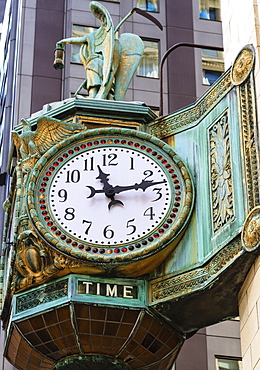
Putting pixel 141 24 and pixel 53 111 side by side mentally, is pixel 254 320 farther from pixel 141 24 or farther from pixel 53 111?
pixel 141 24

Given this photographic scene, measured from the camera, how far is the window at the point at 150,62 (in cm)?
3525

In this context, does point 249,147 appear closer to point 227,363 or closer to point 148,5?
point 227,363

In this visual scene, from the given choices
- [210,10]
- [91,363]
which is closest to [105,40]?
[91,363]

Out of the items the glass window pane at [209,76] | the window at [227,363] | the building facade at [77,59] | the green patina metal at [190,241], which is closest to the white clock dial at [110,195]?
the green patina metal at [190,241]

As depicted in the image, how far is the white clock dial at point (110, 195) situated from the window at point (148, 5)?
21.0 metres

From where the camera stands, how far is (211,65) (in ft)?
117

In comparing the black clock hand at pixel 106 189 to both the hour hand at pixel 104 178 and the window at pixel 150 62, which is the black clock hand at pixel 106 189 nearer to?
the hour hand at pixel 104 178

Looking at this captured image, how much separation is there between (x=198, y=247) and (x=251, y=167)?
4.61 feet

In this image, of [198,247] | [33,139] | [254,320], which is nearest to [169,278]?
[198,247]

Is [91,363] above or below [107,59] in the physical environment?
below

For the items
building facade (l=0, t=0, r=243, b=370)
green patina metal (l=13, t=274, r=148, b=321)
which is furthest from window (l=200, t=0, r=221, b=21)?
green patina metal (l=13, t=274, r=148, b=321)

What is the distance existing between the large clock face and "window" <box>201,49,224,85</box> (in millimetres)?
19456

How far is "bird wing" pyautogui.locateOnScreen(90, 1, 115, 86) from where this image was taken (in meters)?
18.0

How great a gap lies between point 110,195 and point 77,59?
19.4 m
